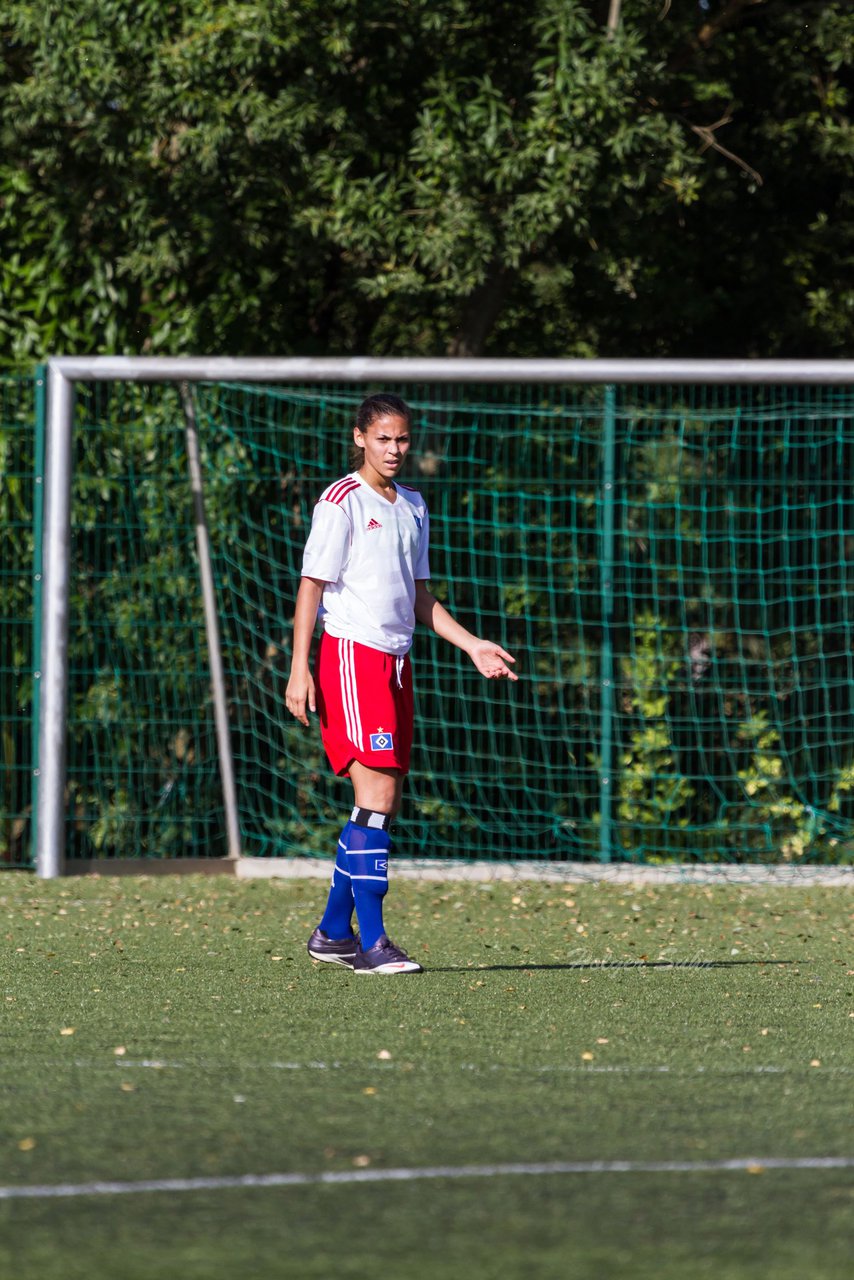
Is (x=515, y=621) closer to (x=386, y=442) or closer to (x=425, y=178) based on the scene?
(x=425, y=178)

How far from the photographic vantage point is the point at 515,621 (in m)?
10.4

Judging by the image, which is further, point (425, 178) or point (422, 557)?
point (425, 178)

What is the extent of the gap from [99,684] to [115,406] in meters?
1.51

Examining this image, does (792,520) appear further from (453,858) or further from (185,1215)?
(185,1215)

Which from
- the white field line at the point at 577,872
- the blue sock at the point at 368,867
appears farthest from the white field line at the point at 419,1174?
the white field line at the point at 577,872

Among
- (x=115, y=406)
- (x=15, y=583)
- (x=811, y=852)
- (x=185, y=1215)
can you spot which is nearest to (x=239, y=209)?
(x=115, y=406)

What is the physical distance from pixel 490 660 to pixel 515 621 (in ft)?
15.2

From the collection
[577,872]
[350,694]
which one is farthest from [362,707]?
[577,872]

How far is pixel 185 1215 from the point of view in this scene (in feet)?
9.84

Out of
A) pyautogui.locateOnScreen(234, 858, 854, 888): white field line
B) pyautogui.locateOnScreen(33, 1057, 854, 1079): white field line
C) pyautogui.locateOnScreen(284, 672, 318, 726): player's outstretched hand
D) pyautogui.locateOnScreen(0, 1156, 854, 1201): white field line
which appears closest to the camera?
pyautogui.locateOnScreen(0, 1156, 854, 1201): white field line

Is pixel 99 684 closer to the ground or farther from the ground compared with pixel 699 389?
closer to the ground

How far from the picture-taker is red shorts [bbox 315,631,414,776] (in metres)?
5.73

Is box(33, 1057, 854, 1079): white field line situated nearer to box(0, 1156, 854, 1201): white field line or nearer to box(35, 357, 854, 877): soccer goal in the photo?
box(0, 1156, 854, 1201): white field line

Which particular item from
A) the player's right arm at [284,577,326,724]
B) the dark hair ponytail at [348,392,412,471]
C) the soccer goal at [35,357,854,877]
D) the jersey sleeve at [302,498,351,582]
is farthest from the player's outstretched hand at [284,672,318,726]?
the soccer goal at [35,357,854,877]
